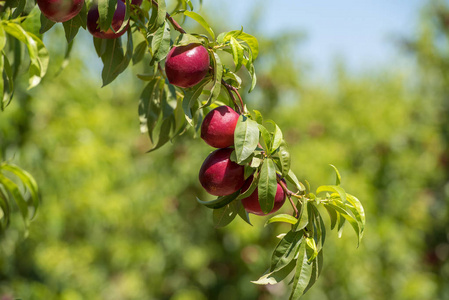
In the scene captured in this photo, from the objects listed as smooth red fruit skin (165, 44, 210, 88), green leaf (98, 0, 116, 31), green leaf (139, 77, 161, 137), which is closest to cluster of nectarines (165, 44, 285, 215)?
smooth red fruit skin (165, 44, 210, 88)

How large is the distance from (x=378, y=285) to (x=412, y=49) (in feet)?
11.8

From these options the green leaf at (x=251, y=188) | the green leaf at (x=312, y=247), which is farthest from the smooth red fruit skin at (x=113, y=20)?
the green leaf at (x=312, y=247)

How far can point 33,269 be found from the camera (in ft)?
12.3

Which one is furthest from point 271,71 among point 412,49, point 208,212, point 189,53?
point 189,53

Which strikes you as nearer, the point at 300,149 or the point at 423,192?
the point at 300,149

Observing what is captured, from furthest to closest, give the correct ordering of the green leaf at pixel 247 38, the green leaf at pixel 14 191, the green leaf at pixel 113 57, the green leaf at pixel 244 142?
the green leaf at pixel 14 191 < the green leaf at pixel 113 57 < the green leaf at pixel 247 38 < the green leaf at pixel 244 142

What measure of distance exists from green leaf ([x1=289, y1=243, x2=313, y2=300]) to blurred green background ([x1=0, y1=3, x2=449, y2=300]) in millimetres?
1732

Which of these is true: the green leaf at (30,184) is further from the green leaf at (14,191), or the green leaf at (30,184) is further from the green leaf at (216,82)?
the green leaf at (216,82)

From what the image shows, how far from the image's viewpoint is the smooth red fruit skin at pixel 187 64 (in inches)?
27.6

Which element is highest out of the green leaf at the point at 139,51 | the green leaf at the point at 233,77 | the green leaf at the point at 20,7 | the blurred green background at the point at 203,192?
the green leaf at the point at 20,7

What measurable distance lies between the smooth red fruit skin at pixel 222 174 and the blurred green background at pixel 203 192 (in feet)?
5.31

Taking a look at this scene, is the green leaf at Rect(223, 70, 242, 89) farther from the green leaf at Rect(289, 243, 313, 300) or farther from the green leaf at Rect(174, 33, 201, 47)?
the green leaf at Rect(289, 243, 313, 300)

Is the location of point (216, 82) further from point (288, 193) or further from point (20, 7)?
point (20, 7)

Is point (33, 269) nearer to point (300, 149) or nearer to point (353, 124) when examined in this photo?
point (300, 149)
